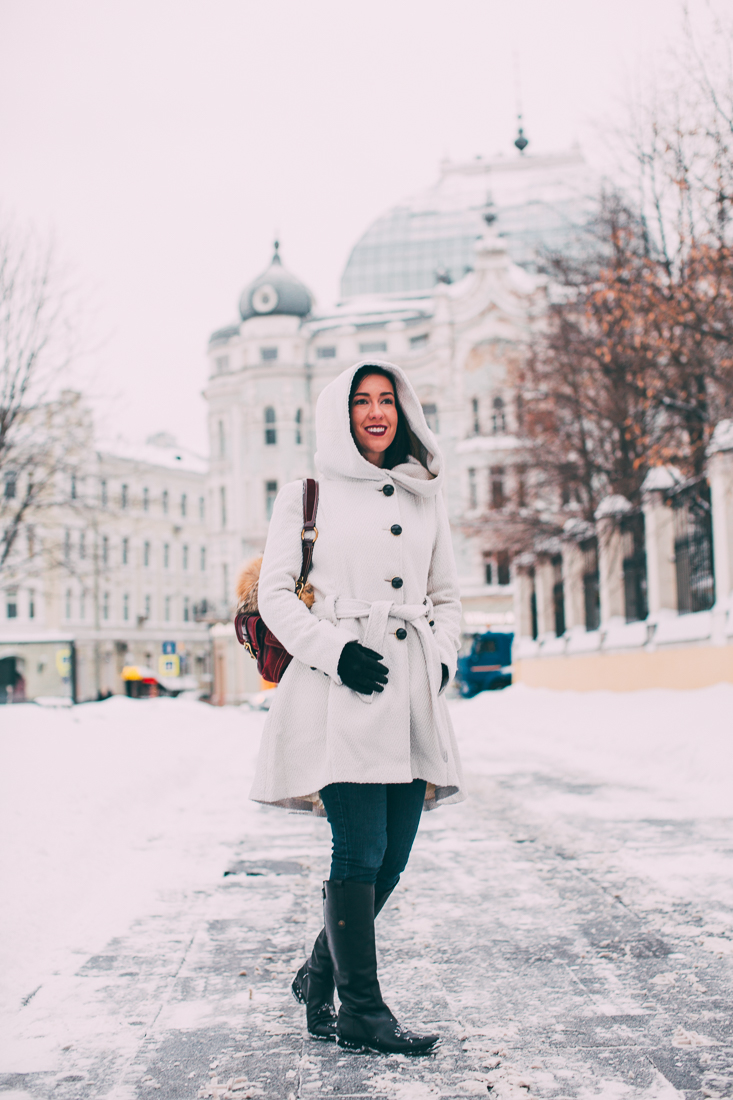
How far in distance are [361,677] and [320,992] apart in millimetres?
991

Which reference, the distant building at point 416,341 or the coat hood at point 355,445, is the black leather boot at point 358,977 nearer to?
the coat hood at point 355,445

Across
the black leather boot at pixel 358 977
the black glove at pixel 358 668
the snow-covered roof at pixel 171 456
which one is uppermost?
the snow-covered roof at pixel 171 456

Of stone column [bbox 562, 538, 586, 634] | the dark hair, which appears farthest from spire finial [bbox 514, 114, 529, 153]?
the dark hair

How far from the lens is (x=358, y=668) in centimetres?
336

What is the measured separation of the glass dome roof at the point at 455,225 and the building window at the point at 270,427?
456 inches

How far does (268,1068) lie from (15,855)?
10.2ft

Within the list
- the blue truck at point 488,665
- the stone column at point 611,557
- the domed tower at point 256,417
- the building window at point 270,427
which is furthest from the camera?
the building window at point 270,427

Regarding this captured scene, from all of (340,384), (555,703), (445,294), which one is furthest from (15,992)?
(445,294)

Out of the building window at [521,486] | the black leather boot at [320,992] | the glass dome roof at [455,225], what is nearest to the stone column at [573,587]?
the building window at [521,486]

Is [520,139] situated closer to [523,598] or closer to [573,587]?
[523,598]

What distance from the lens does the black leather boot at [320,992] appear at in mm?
3473

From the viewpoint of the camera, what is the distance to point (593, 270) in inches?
949

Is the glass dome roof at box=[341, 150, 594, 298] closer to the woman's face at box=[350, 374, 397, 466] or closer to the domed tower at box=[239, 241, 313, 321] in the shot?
the domed tower at box=[239, 241, 313, 321]

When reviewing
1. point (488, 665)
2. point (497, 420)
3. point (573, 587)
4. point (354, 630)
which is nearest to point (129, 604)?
point (497, 420)
